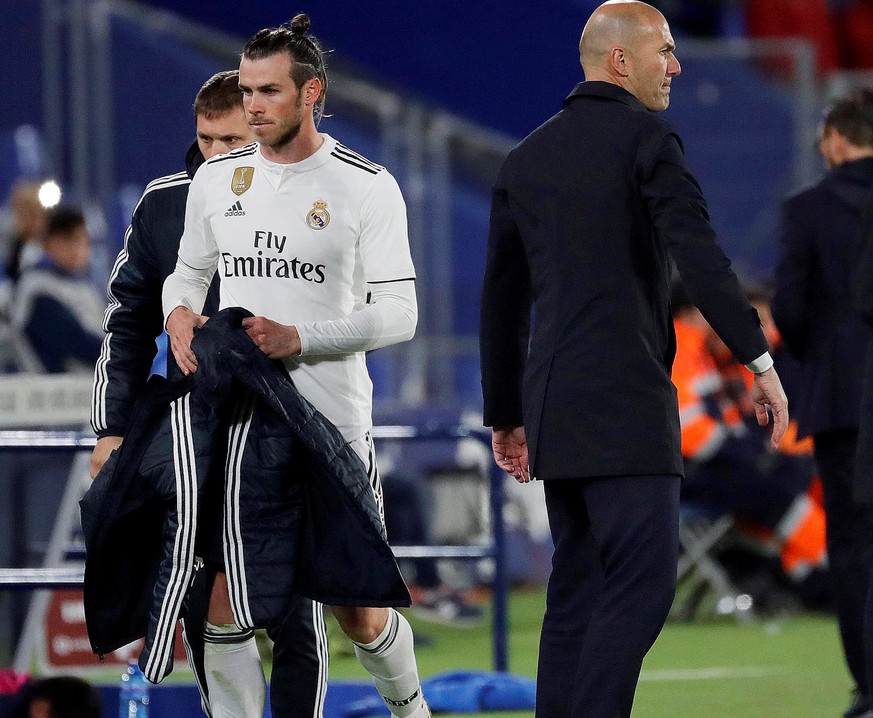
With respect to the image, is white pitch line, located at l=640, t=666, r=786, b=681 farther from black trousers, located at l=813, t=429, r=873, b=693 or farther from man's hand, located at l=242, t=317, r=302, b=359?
man's hand, located at l=242, t=317, r=302, b=359

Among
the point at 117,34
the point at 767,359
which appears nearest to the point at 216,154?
the point at 767,359

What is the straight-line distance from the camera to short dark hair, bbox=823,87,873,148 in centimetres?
546

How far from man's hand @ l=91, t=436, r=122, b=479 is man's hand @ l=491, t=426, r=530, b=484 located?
94cm

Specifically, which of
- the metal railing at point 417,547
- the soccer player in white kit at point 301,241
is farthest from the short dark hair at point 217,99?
the metal railing at point 417,547

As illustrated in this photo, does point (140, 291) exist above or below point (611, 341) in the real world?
above

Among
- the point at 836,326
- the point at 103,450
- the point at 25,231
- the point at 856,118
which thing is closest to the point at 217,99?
the point at 103,450

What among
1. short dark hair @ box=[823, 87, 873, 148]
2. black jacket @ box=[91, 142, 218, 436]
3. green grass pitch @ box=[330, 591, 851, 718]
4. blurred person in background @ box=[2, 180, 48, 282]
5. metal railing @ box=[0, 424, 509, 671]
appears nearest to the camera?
black jacket @ box=[91, 142, 218, 436]

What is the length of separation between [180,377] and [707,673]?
360 centimetres

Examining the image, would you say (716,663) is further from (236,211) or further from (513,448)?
(236,211)

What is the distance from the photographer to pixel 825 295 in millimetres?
5641

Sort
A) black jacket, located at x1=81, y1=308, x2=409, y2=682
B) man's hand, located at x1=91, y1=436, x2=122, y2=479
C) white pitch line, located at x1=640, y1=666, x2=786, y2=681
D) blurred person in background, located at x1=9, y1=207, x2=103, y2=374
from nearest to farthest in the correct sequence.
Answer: black jacket, located at x1=81, y1=308, x2=409, y2=682, man's hand, located at x1=91, y1=436, x2=122, y2=479, white pitch line, located at x1=640, y1=666, x2=786, y2=681, blurred person in background, located at x1=9, y1=207, x2=103, y2=374

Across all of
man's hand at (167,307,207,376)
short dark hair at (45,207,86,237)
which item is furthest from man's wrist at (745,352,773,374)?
short dark hair at (45,207,86,237)

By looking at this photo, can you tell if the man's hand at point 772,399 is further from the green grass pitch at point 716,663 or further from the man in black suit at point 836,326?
the green grass pitch at point 716,663

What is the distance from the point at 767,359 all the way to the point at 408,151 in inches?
246
